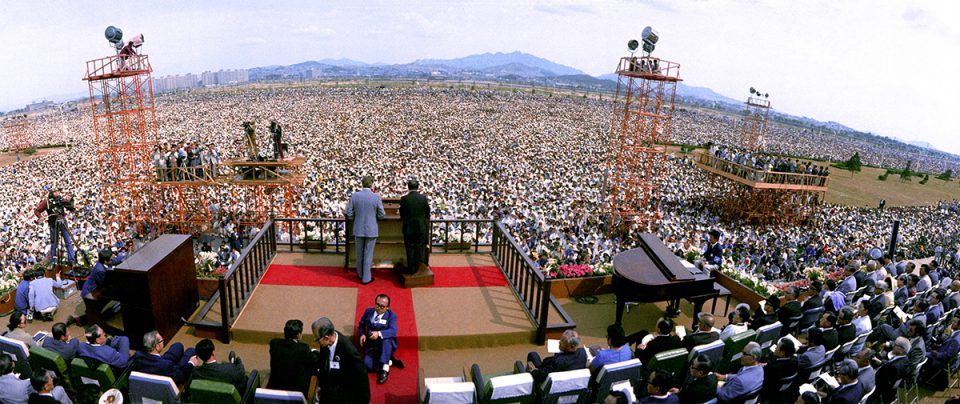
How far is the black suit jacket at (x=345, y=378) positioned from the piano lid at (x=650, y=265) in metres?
4.32

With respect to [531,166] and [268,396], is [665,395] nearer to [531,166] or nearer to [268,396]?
[268,396]

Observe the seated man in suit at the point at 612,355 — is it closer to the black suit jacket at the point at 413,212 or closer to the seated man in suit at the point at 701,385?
the seated man in suit at the point at 701,385

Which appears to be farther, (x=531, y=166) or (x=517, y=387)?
(x=531, y=166)

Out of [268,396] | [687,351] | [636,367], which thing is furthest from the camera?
[687,351]

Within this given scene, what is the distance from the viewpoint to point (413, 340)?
586 cm

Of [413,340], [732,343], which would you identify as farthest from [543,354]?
[732,343]

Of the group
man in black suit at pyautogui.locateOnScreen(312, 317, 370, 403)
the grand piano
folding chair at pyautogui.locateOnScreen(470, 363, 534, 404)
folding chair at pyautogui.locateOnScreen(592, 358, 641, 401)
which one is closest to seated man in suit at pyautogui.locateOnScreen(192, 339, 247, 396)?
man in black suit at pyautogui.locateOnScreen(312, 317, 370, 403)

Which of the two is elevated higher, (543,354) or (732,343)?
(732,343)

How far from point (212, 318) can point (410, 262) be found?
2.70 m

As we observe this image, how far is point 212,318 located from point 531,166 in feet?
91.4

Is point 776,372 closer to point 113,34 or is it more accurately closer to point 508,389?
point 508,389

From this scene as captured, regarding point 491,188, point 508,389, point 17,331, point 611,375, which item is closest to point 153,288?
point 17,331

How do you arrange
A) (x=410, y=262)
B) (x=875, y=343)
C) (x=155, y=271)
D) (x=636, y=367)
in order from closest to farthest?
(x=636, y=367)
(x=155, y=271)
(x=875, y=343)
(x=410, y=262)

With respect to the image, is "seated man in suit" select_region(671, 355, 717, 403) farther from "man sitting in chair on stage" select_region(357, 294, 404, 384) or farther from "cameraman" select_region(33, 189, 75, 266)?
"cameraman" select_region(33, 189, 75, 266)
